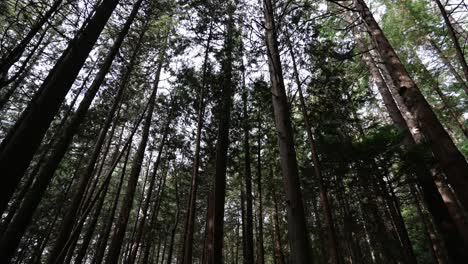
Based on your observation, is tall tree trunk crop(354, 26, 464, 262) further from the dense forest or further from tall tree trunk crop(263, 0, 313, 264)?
tall tree trunk crop(263, 0, 313, 264)

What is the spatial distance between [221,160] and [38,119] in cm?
547

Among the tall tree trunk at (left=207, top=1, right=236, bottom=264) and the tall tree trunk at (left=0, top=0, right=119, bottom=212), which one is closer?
the tall tree trunk at (left=0, top=0, right=119, bottom=212)

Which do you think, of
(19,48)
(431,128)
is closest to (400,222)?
(431,128)

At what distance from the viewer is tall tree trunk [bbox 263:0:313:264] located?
2.08 metres

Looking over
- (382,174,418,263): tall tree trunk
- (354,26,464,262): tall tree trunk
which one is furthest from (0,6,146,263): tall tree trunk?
(382,174,418,263): tall tree trunk

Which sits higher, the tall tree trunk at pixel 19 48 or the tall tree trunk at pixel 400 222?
the tall tree trunk at pixel 19 48

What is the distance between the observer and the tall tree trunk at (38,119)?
2531 mm

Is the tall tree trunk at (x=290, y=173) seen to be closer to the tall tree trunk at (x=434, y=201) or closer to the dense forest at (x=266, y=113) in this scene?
the dense forest at (x=266, y=113)

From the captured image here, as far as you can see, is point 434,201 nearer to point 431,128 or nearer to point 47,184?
point 431,128

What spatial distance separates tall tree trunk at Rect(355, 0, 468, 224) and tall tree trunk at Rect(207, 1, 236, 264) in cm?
367

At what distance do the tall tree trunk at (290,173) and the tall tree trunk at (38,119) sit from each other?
109 inches

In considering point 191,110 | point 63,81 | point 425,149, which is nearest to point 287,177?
point 63,81

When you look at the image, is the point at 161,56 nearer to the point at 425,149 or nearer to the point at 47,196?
the point at 425,149

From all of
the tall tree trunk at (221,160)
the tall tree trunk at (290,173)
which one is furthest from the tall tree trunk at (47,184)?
the tall tree trunk at (290,173)
